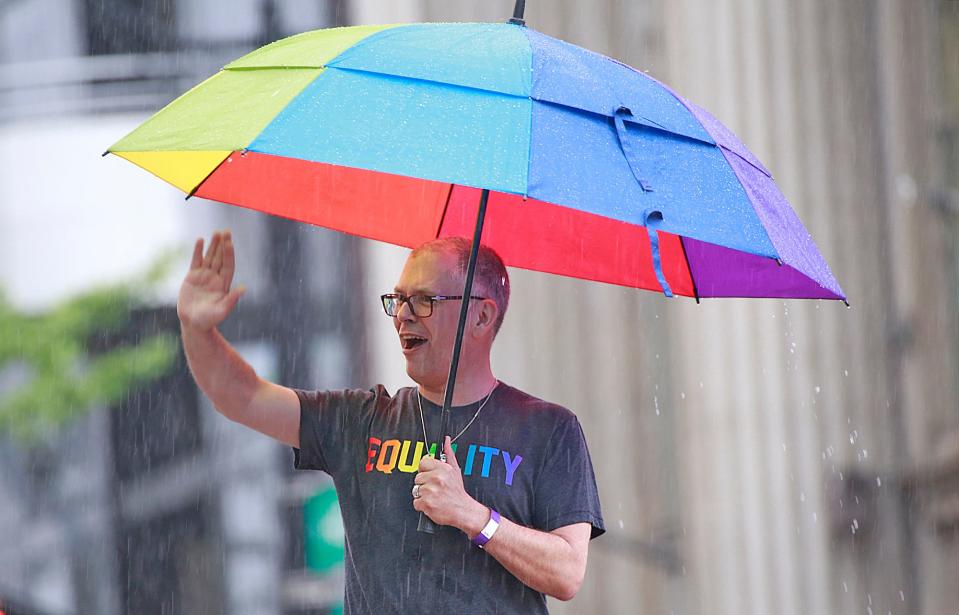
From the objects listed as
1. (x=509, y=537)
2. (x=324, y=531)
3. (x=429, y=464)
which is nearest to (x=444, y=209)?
(x=429, y=464)

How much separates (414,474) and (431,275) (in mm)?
515

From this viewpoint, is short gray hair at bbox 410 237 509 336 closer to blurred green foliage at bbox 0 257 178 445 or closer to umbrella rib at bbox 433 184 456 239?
umbrella rib at bbox 433 184 456 239

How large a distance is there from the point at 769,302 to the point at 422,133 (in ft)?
15.6

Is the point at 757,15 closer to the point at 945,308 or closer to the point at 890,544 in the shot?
the point at 945,308

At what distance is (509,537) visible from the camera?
323cm

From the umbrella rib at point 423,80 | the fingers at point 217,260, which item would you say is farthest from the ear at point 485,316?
the umbrella rib at point 423,80

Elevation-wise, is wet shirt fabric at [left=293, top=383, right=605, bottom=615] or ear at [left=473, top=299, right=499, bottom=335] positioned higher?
ear at [left=473, top=299, right=499, bottom=335]

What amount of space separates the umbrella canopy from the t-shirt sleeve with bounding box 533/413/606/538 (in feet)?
1.86

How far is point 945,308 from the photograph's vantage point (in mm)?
7480

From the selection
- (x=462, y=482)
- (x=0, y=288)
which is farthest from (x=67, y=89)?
(x=462, y=482)

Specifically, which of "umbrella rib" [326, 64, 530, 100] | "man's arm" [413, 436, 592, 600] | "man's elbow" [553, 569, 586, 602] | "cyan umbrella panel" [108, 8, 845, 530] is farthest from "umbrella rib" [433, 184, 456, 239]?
"man's elbow" [553, 569, 586, 602]

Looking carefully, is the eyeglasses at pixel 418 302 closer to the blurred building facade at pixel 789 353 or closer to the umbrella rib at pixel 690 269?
the umbrella rib at pixel 690 269

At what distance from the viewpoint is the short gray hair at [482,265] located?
11.7 feet

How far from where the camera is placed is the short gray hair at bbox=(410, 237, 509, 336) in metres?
3.55
